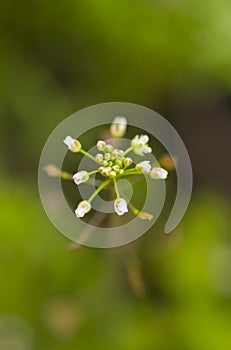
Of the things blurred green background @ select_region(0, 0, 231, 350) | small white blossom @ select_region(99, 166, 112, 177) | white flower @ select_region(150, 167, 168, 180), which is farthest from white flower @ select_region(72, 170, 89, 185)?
blurred green background @ select_region(0, 0, 231, 350)

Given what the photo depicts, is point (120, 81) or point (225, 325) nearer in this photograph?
point (225, 325)

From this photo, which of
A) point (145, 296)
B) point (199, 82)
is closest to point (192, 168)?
point (199, 82)

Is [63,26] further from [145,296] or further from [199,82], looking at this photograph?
[145,296]

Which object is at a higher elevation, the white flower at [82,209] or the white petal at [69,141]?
the white petal at [69,141]

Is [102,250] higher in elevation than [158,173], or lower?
higher

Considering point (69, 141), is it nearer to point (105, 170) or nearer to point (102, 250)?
point (105, 170)

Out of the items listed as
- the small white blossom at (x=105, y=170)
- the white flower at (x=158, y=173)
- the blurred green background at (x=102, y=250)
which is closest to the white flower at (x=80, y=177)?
the small white blossom at (x=105, y=170)

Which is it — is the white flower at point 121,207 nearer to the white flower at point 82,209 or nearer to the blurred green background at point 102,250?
A: the white flower at point 82,209

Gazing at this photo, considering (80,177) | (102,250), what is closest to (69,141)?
(80,177)
